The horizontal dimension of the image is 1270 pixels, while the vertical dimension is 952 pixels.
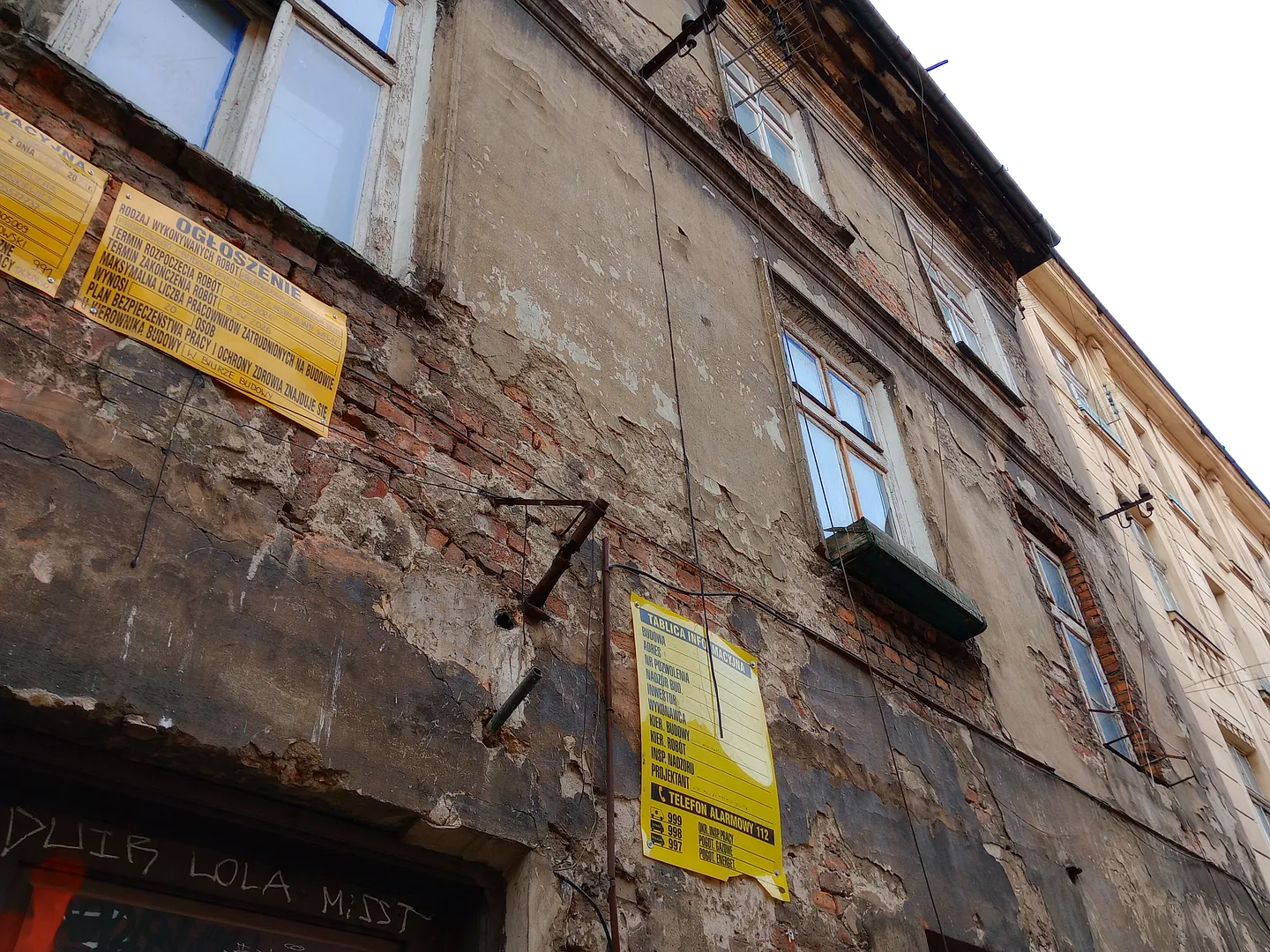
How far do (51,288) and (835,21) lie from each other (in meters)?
7.72

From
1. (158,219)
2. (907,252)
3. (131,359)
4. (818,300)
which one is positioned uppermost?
(907,252)

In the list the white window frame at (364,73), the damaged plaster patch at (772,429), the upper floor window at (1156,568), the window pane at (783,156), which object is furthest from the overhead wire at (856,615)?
the upper floor window at (1156,568)

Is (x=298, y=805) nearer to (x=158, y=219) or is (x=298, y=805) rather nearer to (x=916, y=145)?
(x=158, y=219)

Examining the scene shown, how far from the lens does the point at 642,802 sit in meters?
2.80

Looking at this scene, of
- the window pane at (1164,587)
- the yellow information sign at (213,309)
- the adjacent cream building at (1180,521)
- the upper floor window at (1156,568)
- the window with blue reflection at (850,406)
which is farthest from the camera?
the upper floor window at (1156,568)

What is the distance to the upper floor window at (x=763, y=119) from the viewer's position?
6.83 meters

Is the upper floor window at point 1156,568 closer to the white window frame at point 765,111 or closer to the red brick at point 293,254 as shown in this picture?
the white window frame at point 765,111

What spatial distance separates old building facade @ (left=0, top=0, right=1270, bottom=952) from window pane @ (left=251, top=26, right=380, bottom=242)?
17mm

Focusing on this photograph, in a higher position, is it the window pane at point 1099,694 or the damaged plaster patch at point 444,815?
the window pane at point 1099,694

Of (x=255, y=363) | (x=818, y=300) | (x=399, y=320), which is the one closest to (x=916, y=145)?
(x=818, y=300)

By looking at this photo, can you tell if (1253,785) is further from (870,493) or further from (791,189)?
(791,189)

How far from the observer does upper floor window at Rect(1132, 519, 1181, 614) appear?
1045 centimetres

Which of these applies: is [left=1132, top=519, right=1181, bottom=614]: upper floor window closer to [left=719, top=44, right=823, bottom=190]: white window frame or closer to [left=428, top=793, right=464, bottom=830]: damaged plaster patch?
[left=719, top=44, right=823, bottom=190]: white window frame

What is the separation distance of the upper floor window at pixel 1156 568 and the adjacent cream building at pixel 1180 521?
0.10ft
